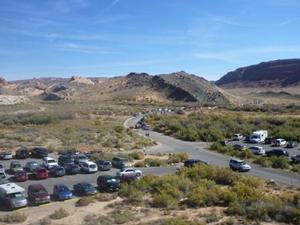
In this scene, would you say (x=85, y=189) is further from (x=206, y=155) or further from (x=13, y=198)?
(x=206, y=155)

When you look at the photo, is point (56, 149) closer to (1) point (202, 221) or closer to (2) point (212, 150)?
(2) point (212, 150)

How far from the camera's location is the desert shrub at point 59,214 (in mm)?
29062

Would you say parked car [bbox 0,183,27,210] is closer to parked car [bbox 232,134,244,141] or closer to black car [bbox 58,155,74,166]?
black car [bbox 58,155,74,166]

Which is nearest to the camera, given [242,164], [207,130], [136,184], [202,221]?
[202,221]

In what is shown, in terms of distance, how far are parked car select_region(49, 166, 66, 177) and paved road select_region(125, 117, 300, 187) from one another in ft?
57.5

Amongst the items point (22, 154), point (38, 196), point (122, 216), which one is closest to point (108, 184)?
point (38, 196)

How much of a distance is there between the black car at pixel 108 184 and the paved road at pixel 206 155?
14.7 m

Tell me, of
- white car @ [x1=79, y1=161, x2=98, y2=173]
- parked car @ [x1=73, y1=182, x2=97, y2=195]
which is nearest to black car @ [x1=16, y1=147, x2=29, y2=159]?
white car @ [x1=79, y1=161, x2=98, y2=173]

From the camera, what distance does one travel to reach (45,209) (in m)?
31.5

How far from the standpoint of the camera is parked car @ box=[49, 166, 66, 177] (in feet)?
142

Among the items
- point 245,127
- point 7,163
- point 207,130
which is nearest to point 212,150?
point 207,130

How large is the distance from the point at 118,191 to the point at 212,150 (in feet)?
98.2

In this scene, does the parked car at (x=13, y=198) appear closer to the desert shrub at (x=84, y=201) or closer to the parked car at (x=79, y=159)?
the desert shrub at (x=84, y=201)

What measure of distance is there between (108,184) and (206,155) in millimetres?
24836
